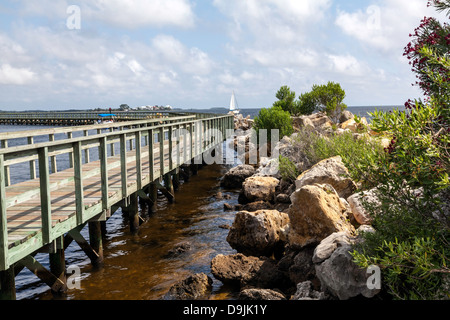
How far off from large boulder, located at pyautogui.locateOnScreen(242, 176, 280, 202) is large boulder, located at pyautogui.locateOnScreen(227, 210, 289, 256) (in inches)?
175

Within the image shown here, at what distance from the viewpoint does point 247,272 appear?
25.0 ft

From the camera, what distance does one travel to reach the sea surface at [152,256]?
25.2 ft

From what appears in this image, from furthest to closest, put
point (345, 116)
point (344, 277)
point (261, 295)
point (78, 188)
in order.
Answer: point (345, 116)
point (78, 188)
point (261, 295)
point (344, 277)

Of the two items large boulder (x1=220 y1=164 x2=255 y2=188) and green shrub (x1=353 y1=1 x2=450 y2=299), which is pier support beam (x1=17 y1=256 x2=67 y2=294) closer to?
green shrub (x1=353 y1=1 x2=450 y2=299)

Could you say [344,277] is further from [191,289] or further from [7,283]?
[7,283]

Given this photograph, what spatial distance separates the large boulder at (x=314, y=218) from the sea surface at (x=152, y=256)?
1.63 meters

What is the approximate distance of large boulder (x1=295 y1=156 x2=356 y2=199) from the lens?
9938mm

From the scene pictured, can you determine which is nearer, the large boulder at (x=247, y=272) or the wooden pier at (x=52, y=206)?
the wooden pier at (x=52, y=206)

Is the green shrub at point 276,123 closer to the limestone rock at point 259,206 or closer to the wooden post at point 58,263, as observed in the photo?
the limestone rock at point 259,206

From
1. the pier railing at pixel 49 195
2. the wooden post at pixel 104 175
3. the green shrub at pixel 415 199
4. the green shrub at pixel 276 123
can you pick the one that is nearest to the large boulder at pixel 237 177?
the pier railing at pixel 49 195

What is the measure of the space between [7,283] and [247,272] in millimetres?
3856

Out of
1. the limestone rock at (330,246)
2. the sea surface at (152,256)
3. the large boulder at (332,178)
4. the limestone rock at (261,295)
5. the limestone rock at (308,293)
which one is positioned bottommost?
the sea surface at (152,256)

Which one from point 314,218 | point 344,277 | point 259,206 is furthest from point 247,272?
point 259,206

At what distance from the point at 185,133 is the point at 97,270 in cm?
837
